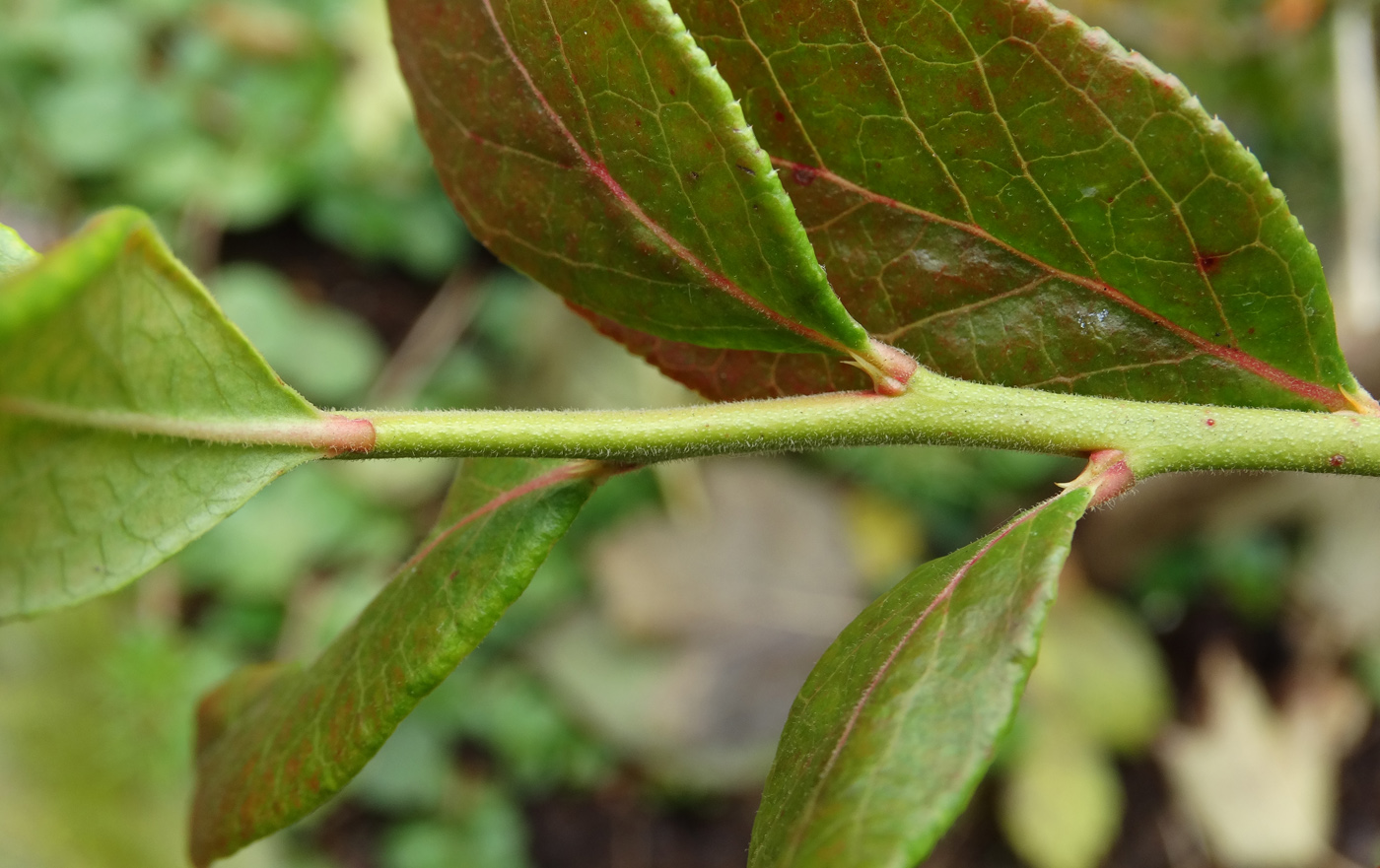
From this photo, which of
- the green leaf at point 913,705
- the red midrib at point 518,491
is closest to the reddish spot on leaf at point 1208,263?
the green leaf at point 913,705

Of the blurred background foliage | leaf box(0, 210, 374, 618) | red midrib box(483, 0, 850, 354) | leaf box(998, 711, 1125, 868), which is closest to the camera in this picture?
leaf box(0, 210, 374, 618)

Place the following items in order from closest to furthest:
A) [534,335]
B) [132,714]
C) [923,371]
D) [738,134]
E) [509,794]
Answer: [738,134]
[923,371]
[132,714]
[509,794]
[534,335]

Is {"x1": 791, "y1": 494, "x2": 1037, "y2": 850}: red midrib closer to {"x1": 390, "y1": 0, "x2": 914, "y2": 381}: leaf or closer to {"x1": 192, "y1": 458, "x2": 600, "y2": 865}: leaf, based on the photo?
{"x1": 390, "y1": 0, "x2": 914, "y2": 381}: leaf

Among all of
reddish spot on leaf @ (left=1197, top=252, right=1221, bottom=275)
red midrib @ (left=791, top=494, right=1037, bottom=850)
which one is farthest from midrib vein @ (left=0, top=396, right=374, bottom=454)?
reddish spot on leaf @ (left=1197, top=252, right=1221, bottom=275)

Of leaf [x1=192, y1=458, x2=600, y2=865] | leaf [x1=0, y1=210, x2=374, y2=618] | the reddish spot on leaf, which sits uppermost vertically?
the reddish spot on leaf

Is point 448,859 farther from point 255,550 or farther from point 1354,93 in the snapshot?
point 1354,93

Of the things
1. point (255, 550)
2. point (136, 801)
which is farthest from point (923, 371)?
point (136, 801)
